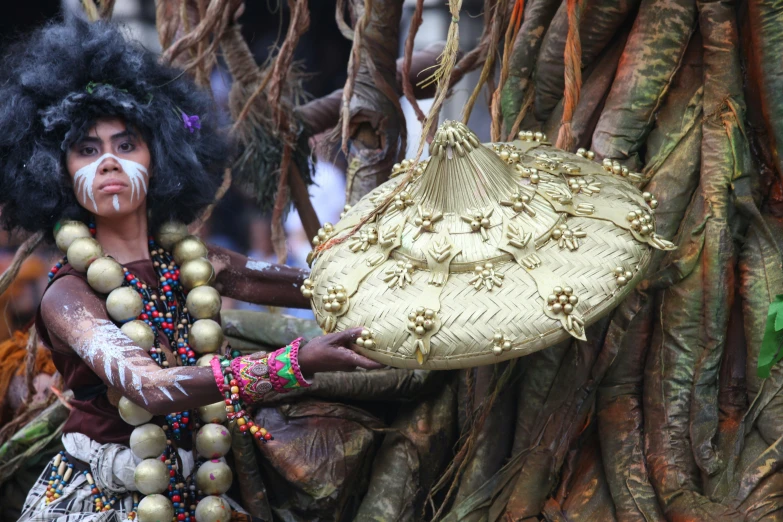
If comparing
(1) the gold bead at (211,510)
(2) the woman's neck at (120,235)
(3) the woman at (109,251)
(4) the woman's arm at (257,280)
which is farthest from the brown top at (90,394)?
(4) the woman's arm at (257,280)

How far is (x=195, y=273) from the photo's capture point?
227cm

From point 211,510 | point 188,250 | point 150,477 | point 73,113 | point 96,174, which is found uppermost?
point 73,113

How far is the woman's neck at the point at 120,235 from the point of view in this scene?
7.35 feet

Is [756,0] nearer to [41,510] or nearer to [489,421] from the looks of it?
[489,421]

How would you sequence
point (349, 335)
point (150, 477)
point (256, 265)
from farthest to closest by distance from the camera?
point (256, 265) < point (150, 477) < point (349, 335)

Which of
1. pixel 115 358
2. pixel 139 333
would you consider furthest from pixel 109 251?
pixel 115 358

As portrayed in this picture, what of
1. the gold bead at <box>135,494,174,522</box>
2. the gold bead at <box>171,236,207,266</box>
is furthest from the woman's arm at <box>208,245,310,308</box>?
the gold bead at <box>135,494,174,522</box>

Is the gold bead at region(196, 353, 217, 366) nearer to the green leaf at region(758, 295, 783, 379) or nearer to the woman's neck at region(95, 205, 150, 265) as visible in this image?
the woman's neck at region(95, 205, 150, 265)

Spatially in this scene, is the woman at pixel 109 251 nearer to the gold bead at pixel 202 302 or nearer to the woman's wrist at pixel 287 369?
the gold bead at pixel 202 302

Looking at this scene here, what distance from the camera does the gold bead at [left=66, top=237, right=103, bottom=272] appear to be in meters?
2.12

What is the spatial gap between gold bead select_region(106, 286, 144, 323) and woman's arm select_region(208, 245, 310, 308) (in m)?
0.39

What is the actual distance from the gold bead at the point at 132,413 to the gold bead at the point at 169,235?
0.42 metres

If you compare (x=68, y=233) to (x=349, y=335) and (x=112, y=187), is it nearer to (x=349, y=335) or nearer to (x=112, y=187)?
(x=112, y=187)

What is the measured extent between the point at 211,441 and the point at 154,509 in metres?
0.20
